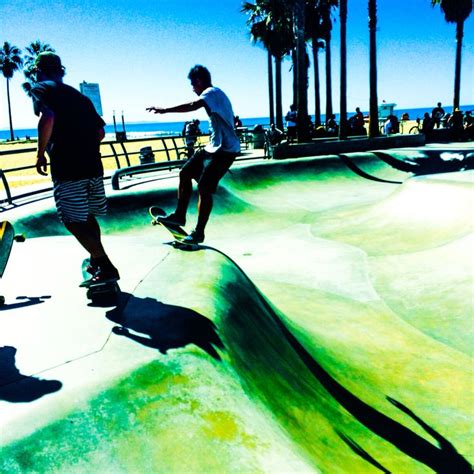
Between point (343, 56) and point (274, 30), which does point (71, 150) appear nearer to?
point (343, 56)

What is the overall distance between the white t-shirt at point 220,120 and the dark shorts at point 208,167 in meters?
0.08

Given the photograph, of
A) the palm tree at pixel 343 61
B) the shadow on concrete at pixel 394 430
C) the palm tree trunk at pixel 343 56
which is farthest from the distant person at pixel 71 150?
the palm tree trunk at pixel 343 56

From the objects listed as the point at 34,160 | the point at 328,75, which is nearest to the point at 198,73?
the point at 34,160

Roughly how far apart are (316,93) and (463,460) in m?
42.2

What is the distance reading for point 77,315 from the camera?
10.6ft

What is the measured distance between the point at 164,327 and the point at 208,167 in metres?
2.31

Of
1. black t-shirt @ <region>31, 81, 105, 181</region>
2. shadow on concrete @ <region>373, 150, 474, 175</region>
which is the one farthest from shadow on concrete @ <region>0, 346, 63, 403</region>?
shadow on concrete @ <region>373, 150, 474, 175</region>

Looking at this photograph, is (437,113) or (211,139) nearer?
(211,139)

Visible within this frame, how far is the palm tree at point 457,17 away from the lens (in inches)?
1230

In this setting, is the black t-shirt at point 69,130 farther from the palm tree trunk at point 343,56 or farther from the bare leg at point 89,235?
the palm tree trunk at point 343,56

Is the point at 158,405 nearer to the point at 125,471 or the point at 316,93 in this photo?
the point at 125,471

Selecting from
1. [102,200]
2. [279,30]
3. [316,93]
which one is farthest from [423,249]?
[316,93]

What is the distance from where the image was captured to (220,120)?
464cm

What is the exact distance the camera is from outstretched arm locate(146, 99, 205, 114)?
14.2 feet
